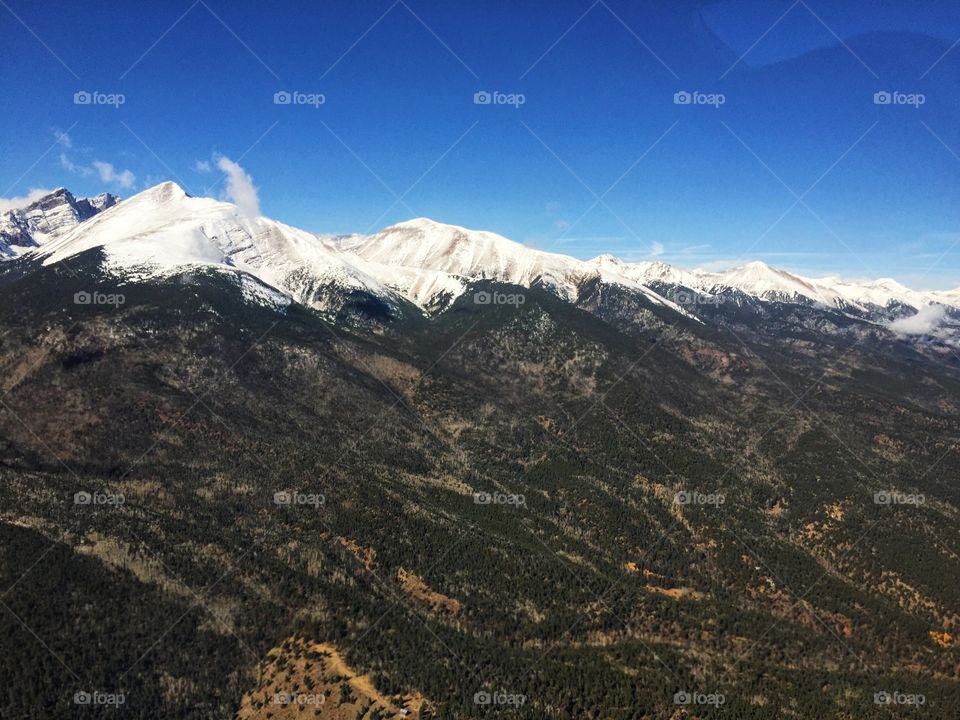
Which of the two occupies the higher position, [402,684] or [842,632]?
[842,632]

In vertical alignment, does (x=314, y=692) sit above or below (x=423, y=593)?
below

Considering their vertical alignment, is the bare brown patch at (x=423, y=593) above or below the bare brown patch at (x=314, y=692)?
above

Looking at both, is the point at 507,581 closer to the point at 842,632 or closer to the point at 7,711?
the point at 842,632

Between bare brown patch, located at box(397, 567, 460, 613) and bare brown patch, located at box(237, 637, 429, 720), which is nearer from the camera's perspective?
bare brown patch, located at box(237, 637, 429, 720)

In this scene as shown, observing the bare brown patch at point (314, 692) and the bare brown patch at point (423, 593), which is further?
the bare brown patch at point (423, 593)

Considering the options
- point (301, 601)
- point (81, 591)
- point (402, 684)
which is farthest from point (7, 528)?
point (402, 684)

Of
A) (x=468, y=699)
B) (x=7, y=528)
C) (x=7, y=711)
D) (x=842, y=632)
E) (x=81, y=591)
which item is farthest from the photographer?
(x=842, y=632)

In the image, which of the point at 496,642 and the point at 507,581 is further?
the point at 507,581

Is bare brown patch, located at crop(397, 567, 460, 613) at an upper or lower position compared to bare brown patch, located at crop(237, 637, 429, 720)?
upper

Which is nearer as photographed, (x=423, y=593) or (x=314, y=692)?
(x=314, y=692)

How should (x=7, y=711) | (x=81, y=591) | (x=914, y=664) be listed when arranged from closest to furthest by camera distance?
1. (x=7, y=711)
2. (x=81, y=591)
3. (x=914, y=664)

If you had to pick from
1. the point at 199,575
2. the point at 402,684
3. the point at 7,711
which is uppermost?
the point at 199,575
